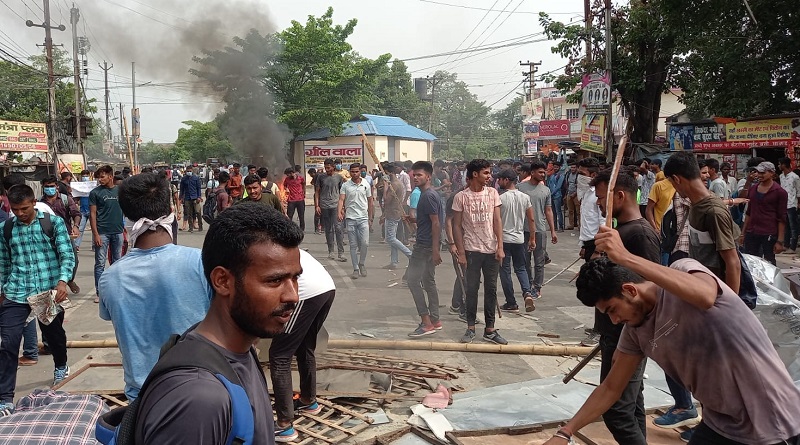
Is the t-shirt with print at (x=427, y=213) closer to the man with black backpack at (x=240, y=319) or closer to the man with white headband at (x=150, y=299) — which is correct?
the man with white headband at (x=150, y=299)

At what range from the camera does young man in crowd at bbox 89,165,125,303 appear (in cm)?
829

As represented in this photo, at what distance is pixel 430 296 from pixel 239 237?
5.51 metres

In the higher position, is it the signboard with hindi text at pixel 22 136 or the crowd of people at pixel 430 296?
the signboard with hindi text at pixel 22 136

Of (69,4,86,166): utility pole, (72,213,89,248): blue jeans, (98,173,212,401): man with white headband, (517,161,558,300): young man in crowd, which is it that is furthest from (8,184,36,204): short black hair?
(69,4,86,166): utility pole

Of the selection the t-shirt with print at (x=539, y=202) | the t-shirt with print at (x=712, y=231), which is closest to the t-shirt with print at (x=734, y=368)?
the t-shirt with print at (x=712, y=231)

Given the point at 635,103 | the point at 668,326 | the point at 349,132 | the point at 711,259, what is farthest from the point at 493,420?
the point at 349,132

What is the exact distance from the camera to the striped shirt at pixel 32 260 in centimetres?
490

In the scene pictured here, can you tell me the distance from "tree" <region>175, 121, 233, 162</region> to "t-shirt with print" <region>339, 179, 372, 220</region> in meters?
38.8

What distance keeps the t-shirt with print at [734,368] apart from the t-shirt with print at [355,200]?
766cm

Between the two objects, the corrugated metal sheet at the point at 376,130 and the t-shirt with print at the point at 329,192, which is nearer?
the t-shirt with print at the point at 329,192

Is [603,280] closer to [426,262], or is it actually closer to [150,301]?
[150,301]

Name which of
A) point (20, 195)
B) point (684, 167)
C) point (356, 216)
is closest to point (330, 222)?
point (356, 216)

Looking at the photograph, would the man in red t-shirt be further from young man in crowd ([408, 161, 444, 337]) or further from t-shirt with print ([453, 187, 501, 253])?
t-shirt with print ([453, 187, 501, 253])

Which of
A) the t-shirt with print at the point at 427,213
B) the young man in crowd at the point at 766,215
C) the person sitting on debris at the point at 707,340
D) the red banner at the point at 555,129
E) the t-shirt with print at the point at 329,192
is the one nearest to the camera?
the person sitting on debris at the point at 707,340
